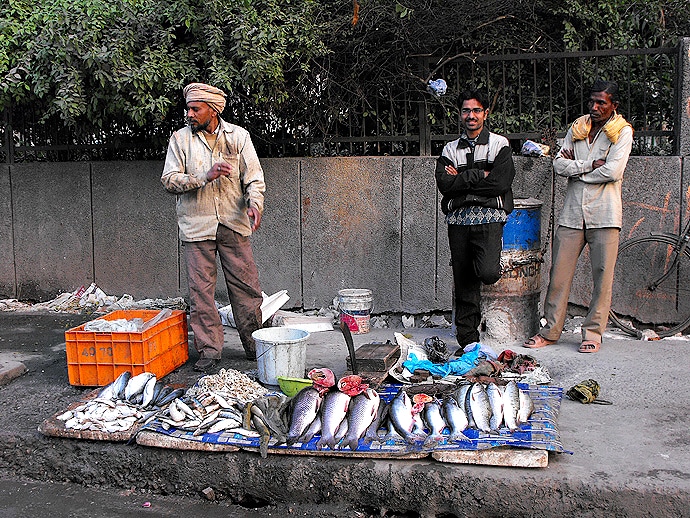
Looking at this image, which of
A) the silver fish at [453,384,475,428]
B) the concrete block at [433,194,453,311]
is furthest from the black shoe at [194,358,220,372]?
the concrete block at [433,194,453,311]

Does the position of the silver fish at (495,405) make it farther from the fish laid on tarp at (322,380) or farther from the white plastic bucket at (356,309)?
the white plastic bucket at (356,309)

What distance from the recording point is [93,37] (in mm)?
7266

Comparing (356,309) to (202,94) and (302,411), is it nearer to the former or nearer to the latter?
(202,94)

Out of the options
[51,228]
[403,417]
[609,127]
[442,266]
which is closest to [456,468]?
[403,417]

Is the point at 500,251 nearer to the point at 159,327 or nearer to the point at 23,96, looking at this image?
the point at 159,327

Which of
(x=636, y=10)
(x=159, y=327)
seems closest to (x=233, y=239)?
(x=159, y=327)

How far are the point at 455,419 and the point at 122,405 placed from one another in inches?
86.2

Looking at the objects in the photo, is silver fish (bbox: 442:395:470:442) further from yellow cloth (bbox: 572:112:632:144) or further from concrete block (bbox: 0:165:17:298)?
concrete block (bbox: 0:165:17:298)

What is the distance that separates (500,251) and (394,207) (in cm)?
181

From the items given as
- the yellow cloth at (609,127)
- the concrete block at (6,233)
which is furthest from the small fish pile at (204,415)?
the concrete block at (6,233)

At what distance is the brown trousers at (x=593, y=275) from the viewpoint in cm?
625

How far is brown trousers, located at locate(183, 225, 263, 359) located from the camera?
237 inches

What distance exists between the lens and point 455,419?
4.35 meters

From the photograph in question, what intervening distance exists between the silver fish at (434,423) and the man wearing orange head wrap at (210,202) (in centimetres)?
213
